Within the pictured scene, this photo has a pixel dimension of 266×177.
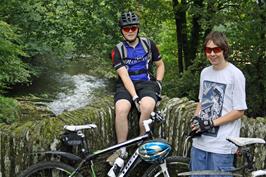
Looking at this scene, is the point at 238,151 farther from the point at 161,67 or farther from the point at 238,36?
the point at 238,36

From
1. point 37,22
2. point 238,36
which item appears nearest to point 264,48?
point 238,36

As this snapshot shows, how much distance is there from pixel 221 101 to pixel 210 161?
21.2 inches

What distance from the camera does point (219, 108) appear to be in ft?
11.9

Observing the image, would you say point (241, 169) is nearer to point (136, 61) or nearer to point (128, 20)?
point (136, 61)

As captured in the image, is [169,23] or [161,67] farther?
[169,23]

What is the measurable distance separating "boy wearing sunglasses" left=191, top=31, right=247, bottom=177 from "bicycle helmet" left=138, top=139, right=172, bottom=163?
1.40 feet

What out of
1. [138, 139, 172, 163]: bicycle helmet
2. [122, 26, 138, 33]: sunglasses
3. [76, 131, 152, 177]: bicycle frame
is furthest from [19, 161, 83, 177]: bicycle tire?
[122, 26, 138, 33]: sunglasses

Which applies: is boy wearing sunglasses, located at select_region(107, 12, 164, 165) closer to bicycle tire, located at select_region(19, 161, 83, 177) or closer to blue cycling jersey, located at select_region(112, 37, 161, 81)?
blue cycling jersey, located at select_region(112, 37, 161, 81)

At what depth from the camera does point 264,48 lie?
920 centimetres

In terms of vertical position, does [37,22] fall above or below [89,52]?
above

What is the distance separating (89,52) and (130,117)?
9.23 metres

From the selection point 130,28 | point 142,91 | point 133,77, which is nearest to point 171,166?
point 142,91

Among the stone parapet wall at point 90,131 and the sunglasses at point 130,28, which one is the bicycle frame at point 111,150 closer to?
the stone parapet wall at point 90,131

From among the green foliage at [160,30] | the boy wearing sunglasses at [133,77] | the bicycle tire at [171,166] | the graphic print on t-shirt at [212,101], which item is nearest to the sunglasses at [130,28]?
the boy wearing sunglasses at [133,77]
